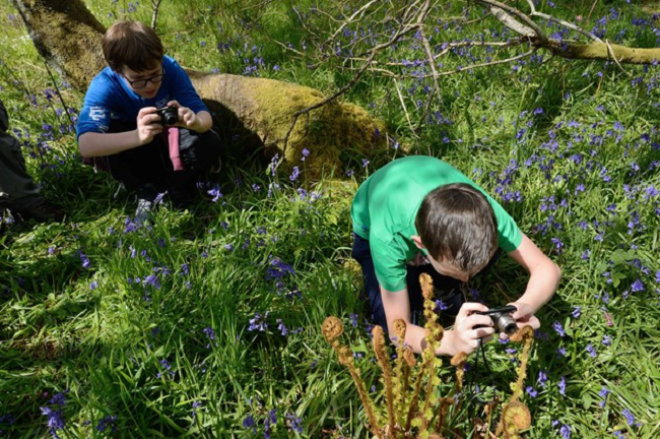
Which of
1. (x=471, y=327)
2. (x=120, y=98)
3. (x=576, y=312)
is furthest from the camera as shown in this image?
(x=120, y=98)

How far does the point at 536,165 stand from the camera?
290cm

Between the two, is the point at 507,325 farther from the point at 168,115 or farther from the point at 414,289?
the point at 168,115

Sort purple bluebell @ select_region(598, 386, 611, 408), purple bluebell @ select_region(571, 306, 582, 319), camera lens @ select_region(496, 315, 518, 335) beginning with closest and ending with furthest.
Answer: camera lens @ select_region(496, 315, 518, 335) → purple bluebell @ select_region(598, 386, 611, 408) → purple bluebell @ select_region(571, 306, 582, 319)

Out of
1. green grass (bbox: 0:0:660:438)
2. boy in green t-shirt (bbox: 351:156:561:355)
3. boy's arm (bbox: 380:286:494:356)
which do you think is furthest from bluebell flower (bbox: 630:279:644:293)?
boy's arm (bbox: 380:286:494:356)

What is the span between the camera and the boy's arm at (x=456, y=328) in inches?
59.8

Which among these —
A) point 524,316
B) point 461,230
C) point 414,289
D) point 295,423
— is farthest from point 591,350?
point 295,423

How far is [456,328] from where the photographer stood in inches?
64.1

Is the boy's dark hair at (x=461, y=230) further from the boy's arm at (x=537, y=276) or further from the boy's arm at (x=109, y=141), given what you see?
the boy's arm at (x=109, y=141)

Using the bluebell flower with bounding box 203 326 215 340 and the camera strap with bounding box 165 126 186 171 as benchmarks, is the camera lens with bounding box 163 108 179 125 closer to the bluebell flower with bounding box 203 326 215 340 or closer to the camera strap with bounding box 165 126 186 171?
the camera strap with bounding box 165 126 186 171

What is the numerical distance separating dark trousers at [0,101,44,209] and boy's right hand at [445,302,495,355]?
277 centimetres

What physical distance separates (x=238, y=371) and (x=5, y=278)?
1.63 metres

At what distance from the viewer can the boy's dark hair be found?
156 centimetres

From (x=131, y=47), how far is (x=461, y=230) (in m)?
2.09

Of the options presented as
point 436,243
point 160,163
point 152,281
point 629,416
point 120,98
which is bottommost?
point 629,416
